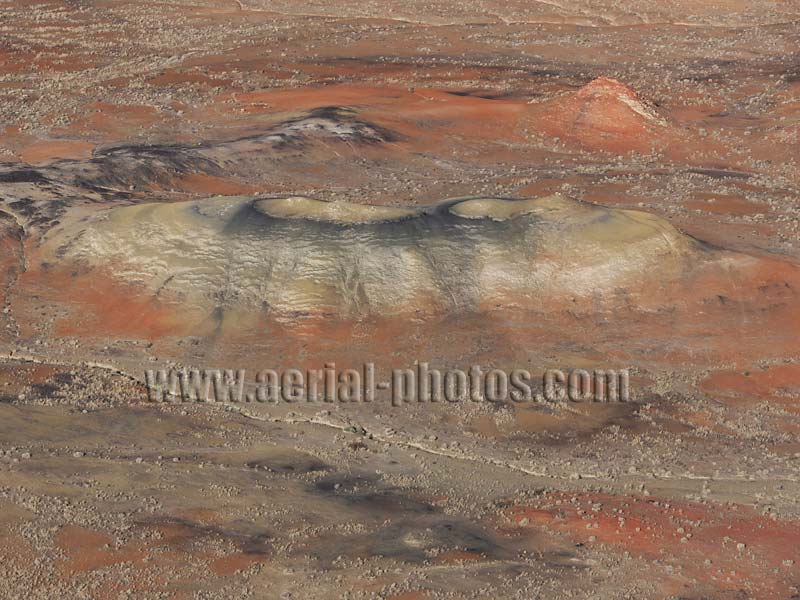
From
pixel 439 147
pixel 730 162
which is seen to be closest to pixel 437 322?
pixel 439 147

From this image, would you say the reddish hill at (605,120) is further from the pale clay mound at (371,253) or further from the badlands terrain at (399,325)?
the pale clay mound at (371,253)

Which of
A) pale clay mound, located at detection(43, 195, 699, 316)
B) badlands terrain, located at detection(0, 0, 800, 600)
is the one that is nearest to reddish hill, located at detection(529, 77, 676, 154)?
badlands terrain, located at detection(0, 0, 800, 600)

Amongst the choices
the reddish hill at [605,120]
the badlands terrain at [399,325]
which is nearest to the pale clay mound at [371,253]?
the badlands terrain at [399,325]

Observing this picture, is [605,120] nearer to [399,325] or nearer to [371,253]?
[371,253]

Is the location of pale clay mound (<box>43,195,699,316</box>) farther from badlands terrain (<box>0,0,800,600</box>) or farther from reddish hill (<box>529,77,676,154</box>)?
reddish hill (<box>529,77,676,154</box>)

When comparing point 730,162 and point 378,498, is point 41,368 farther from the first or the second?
point 730,162
